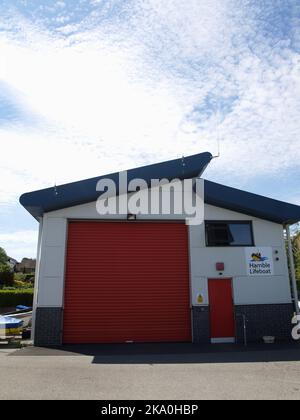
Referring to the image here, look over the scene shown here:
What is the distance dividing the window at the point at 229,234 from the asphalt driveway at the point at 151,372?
11.5 feet

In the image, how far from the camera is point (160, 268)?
12406 millimetres

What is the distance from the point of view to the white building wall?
11922 millimetres

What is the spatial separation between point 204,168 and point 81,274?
586 centimetres

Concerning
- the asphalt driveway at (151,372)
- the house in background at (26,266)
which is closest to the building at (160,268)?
the asphalt driveway at (151,372)

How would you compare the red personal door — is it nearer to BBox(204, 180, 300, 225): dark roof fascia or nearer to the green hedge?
BBox(204, 180, 300, 225): dark roof fascia

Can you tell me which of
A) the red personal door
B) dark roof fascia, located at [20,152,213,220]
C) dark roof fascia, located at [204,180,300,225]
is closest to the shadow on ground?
the red personal door

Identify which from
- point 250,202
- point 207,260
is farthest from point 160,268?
point 250,202

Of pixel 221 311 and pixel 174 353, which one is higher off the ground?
pixel 221 311

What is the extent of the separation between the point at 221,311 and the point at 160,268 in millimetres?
2527

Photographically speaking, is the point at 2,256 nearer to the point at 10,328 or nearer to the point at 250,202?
the point at 10,328

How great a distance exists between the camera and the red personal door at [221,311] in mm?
12008

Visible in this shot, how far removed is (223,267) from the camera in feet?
40.6

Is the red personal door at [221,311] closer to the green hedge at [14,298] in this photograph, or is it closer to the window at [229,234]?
the window at [229,234]
